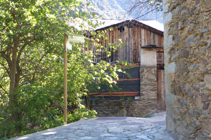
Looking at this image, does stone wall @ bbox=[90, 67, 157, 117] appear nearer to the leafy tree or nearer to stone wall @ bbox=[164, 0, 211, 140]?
the leafy tree

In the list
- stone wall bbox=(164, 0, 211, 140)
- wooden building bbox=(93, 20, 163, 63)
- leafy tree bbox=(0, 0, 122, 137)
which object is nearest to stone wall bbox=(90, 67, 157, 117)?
leafy tree bbox=(0, 0, 122, 137)

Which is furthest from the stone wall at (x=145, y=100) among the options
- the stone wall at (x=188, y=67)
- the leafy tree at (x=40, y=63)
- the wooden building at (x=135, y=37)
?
the stone wall at (x=188, y=67)

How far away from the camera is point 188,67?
8.78 feet

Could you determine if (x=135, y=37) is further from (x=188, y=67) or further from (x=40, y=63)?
(x=188, y=67)

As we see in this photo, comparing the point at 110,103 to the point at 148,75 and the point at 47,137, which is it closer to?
the point at 148,75

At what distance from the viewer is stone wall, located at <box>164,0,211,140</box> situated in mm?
2316

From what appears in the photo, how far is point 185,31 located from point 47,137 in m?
2.62

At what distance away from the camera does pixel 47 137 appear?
11.1 feet

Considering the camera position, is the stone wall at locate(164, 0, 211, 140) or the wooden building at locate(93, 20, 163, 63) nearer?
the stone wall at locate(164, 0, 211, 140)

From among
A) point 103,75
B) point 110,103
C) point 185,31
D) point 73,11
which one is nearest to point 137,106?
point 110,103

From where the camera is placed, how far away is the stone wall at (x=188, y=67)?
2316 mm

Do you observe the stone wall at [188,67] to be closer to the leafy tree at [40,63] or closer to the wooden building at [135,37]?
the leafy tree at [40,63]

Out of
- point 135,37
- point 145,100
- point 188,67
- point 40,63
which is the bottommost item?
point 145,100

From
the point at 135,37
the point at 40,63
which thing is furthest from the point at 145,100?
the point at 40,63
